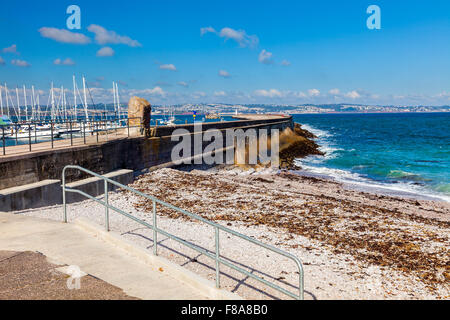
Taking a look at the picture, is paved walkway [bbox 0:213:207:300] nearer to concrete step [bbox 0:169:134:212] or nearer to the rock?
concrete step [bbox 0:169:134:212]

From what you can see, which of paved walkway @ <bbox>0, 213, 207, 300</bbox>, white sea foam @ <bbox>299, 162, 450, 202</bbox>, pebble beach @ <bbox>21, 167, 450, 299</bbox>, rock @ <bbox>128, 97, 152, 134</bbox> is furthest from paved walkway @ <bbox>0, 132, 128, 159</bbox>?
white sea foam @ <bbox>299, 162, 450, 202</bbox>

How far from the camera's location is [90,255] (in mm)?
4727

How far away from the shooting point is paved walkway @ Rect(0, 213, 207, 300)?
385 centimetres

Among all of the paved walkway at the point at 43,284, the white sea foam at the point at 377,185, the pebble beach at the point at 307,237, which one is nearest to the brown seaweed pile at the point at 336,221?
the pebble beach at the point at 307,237

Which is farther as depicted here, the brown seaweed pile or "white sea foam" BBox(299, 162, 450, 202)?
"white sea foam" BBox(299, 162, 450, 202)

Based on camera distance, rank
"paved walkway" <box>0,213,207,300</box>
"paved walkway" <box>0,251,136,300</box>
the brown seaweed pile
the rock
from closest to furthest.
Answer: "paved walkway" <box>0,251,136,300</box>
"paved walkway" <box>0,213,207,300</box>
the brown seaweed pile
the rock

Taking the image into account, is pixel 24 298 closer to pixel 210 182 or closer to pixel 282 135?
pixel 210 182

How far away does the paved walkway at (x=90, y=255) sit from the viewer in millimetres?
3852

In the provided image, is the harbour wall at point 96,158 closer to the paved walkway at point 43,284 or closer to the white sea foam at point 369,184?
the paved walkway at point 43,284

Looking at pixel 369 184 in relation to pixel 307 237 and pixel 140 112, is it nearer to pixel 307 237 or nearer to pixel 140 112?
pixel 307 237
